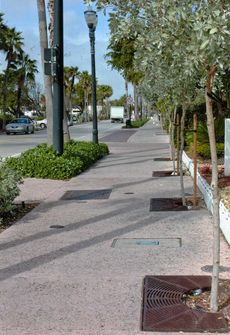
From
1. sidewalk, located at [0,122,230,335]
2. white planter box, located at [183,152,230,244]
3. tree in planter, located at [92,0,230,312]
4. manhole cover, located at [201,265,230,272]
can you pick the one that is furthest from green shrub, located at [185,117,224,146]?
tree in planter, located at [92,0,230,312]

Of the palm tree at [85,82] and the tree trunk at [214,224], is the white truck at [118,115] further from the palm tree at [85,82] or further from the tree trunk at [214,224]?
the tree trunk at [214,224]

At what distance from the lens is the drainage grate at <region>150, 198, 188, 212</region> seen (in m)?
8.73

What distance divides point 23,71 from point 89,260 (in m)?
57.8

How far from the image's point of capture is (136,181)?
12.2m

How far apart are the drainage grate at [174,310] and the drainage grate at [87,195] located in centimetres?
498

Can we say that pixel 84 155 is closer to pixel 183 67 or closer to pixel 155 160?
pixel 155 160

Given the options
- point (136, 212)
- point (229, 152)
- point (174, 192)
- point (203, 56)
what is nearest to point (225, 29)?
point (203, 56)

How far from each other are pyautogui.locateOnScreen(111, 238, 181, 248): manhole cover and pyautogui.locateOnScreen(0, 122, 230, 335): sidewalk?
0.23 ft

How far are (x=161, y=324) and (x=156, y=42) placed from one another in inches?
85.5

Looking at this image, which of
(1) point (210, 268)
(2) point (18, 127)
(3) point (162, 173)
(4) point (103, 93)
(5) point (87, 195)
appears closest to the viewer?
(1) point (210, 268)

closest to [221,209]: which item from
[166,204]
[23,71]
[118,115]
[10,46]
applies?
[166,204]

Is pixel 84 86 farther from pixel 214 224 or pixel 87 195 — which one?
pixel 214 224

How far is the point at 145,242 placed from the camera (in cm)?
670

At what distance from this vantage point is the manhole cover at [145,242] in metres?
6.55
